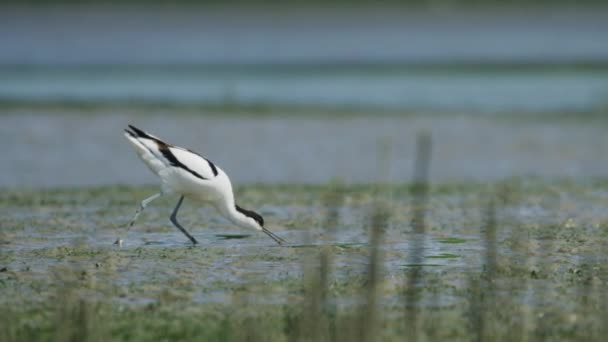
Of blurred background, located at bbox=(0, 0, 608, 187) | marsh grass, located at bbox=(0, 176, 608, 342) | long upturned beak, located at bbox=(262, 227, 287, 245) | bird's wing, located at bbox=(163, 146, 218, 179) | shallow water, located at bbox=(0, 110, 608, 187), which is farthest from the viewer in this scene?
blurred background, located at bbox=(0, 0, 608, 187)

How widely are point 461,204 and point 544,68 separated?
1581 cm

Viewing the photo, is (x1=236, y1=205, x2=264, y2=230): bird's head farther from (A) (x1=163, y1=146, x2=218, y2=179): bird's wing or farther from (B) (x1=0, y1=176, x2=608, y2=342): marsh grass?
(A) (x1=163, y1=146, x2=218, y2=179): bird's wing

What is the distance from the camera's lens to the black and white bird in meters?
8.95

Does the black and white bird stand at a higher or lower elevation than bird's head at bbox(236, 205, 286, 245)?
higher

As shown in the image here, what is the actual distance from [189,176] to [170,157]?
0.64 feet

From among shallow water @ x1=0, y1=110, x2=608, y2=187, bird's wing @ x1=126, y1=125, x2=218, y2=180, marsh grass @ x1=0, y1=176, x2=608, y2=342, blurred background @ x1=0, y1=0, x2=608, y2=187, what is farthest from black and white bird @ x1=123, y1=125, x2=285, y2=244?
blurred background @ x1=0, y1=0, x2=608, y2=187

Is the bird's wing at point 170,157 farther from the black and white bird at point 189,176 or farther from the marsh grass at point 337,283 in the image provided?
the marsh grass at point 337,283

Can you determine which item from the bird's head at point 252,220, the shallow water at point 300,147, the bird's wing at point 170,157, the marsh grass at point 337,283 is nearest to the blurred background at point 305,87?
the shallow water at point 300,147

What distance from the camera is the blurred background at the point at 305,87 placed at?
15070mm

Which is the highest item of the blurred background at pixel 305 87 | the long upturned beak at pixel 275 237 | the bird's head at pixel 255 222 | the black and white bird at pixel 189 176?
the blurred background at pixel 305 87

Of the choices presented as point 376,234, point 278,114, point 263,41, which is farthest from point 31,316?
point 263,41

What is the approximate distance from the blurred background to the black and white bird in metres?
4.26

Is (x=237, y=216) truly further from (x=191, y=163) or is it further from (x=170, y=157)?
(x=170, y=157)

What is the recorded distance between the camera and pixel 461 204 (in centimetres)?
1127
